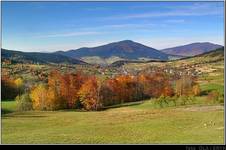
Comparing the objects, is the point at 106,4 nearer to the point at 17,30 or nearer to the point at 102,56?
the point at 102,56

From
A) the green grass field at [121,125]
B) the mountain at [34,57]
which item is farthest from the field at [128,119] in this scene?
the mountain at [34,57]

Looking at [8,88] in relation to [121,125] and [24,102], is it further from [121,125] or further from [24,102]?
[121,125]

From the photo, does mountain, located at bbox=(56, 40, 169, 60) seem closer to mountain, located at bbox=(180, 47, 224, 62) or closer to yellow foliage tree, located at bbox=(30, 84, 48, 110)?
mountain, located at bbox=(180, 47, 224, 62)

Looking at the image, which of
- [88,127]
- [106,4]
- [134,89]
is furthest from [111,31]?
[88,127]

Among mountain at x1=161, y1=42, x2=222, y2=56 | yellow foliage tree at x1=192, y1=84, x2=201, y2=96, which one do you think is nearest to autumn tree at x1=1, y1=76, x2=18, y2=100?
mountain at x1=161, y1=42, x2=222, y2=56

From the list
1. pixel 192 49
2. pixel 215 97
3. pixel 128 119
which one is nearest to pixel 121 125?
pixel 128 119

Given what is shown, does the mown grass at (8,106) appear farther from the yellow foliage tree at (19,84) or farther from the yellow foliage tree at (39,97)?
the yellow foliage tree at (39,97)
